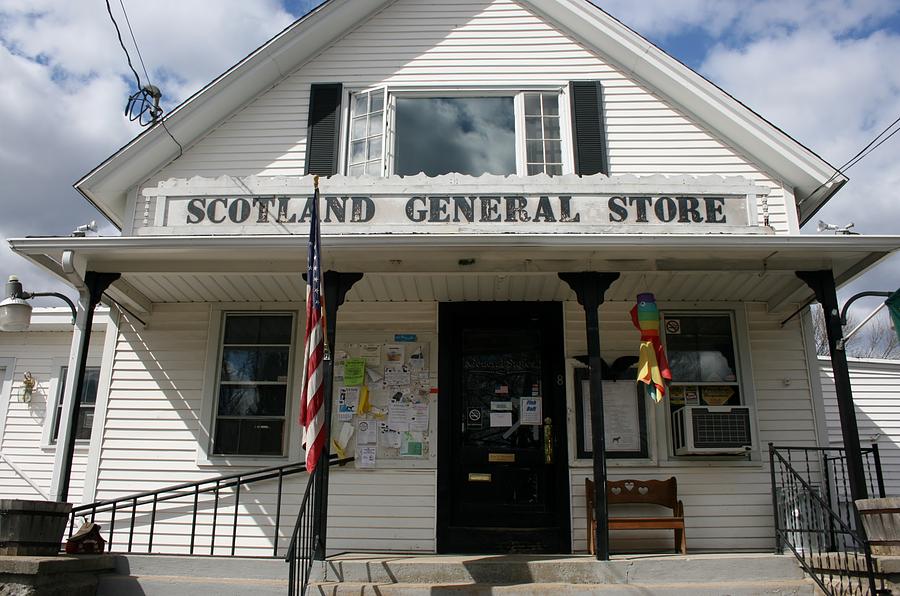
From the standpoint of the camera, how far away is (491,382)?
7.96 meters

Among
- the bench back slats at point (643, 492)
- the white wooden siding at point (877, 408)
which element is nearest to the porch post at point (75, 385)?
the bench back slats at point (643, 492)

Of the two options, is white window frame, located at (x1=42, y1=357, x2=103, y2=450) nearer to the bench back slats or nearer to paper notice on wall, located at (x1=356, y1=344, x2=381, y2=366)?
paper notice on wall, located at (x1=356, y1=344, x2=381, y2=366)

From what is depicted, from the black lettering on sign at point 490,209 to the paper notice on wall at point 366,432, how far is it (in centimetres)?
254

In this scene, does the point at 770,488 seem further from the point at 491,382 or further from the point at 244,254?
the point at 244,254

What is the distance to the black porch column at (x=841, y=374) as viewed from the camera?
242 inches

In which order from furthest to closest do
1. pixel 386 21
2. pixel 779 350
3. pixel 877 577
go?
1. pixel 386 21
2. pixel 779 350
3. pixel 877 577

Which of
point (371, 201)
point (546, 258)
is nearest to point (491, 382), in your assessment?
point (546, 258)

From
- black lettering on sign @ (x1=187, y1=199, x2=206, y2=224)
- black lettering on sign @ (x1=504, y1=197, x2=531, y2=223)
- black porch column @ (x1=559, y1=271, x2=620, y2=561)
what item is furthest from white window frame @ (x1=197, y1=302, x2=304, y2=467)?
black porch column @ (x1=559, y1=271, x2=620, y2=561)

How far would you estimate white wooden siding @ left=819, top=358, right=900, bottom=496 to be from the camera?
1019 centimetres

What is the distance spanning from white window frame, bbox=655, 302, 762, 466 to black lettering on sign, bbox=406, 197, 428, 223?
2.92 meters

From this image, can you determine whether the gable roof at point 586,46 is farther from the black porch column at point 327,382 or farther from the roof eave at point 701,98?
the black porch column at point 327,382

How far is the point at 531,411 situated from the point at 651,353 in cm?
164

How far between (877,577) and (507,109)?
611 centimetres

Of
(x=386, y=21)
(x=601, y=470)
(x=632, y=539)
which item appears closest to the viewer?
(x=601, y=470)
